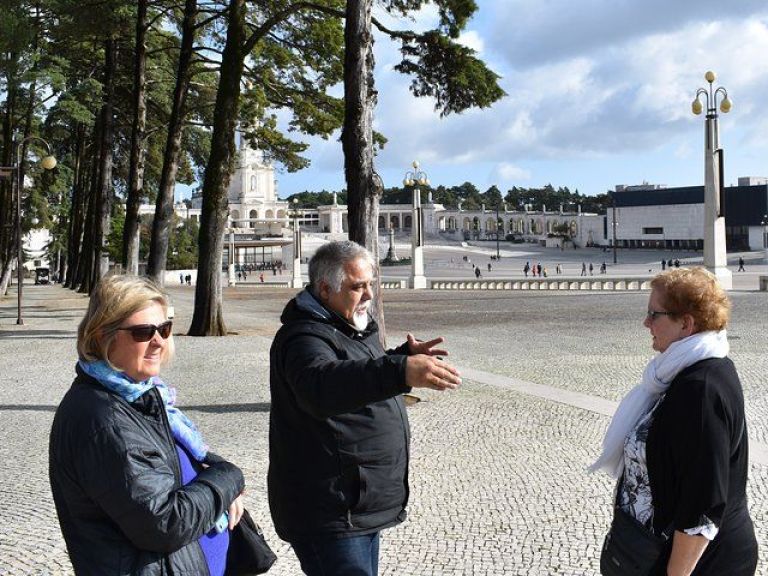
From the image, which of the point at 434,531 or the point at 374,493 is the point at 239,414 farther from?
the point at 374,493

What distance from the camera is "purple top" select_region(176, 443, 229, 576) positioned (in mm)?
2523

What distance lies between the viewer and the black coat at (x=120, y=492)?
7.51ft

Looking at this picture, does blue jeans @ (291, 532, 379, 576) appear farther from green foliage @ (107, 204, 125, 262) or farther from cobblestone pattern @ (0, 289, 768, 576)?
green foliage @ (107, 204, 125, 262)

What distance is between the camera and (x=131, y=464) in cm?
230

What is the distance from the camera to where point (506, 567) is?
4711 mm

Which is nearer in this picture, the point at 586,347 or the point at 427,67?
the point at 427,67

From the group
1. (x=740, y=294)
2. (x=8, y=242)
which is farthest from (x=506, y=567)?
(x=8, y=242)

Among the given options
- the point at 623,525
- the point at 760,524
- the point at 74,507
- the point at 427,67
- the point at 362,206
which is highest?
the point at 427,67

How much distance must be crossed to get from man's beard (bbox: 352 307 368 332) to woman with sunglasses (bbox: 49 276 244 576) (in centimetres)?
68

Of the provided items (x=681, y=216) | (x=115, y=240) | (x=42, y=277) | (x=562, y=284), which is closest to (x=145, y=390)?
(x=115, y=240)

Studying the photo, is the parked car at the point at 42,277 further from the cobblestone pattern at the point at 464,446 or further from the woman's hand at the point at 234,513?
the woman's hand at the point at 234,513

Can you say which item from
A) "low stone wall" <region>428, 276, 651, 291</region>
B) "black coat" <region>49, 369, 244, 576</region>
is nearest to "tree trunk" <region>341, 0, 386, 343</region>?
"black coat" <region>49, 369, 244, 576</region>

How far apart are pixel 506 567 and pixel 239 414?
518 centimetres

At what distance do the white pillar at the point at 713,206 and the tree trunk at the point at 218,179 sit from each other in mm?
18695
